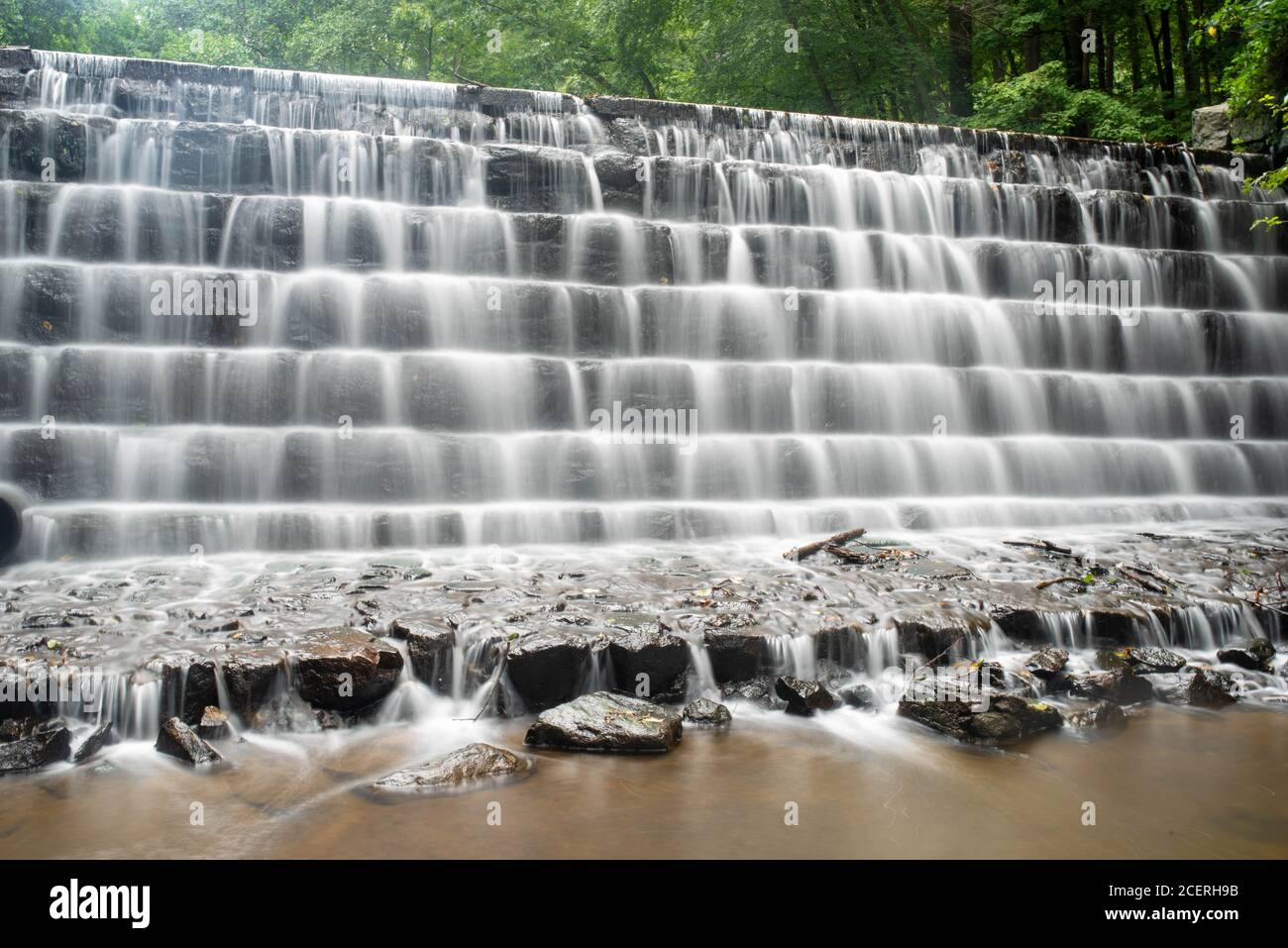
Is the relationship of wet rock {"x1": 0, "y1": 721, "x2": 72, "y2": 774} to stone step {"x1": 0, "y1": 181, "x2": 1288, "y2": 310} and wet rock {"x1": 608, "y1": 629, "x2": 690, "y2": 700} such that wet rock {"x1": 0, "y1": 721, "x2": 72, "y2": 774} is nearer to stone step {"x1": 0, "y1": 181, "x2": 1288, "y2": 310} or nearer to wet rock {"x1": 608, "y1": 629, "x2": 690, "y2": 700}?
wet rock {"x1": 608, "y1": 629, "x2": 690, "y2": 700}

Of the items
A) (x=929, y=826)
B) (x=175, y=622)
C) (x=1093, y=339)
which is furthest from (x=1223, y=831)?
(x=1093, y=339)

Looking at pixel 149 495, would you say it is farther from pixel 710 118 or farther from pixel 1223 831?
pixel 710 118

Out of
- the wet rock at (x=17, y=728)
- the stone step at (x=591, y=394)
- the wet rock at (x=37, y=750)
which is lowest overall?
the wet rock at (x=37, y=750)

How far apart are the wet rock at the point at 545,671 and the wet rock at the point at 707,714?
27.2 inches

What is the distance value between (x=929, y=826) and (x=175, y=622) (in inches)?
184

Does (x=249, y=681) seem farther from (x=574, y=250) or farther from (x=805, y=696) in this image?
(x=574, y=250)

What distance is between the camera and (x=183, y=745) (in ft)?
14.9

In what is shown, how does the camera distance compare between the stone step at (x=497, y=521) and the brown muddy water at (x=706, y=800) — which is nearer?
the brown muddy water at (x=706, y=800)

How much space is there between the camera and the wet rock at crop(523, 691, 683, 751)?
15.8ft

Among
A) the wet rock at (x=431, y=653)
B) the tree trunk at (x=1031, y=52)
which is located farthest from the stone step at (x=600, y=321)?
the tree trunk at (x=1031, y=52)

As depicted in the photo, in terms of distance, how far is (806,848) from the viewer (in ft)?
12.5

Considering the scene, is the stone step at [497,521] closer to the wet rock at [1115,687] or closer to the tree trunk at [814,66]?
the wet rock at [1115,687]

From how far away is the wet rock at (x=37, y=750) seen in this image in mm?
4316

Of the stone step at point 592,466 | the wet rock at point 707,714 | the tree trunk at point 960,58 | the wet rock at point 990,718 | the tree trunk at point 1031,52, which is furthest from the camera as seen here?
the tree trunk at point 960,58
